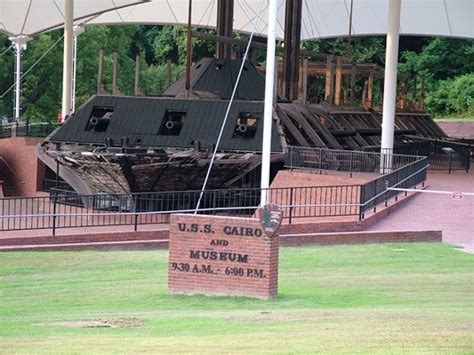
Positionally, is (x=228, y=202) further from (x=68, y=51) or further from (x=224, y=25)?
(x=68, y=51)

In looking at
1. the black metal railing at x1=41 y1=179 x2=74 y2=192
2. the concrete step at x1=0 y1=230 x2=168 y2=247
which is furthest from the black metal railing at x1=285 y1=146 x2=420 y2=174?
the concrete step at x1=0 y1=230 x2=168 y2=247

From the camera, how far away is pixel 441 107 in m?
84.1

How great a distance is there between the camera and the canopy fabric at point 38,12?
62.2 meters

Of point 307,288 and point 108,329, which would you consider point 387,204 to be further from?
point 108,329

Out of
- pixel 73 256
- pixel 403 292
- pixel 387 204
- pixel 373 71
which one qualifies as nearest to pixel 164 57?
pixel 373 71

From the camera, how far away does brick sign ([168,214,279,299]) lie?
59.7 feet

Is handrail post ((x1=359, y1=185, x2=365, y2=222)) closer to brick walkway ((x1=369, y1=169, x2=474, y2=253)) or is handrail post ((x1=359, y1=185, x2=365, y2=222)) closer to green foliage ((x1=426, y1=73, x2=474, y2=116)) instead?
brick walkway ((x1=369, y1=169, x2=474, y2=253))

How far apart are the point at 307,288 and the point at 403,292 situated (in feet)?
5.12

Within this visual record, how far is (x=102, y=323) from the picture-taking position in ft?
51.2

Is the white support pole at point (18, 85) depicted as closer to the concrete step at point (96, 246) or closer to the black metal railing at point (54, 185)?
the black metal railing at point (54, 185)

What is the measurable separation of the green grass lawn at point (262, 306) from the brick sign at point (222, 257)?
260 mm

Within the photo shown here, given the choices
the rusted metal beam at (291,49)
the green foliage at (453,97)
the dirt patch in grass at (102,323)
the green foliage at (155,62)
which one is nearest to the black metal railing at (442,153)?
the rusted metal beam at (291,49)

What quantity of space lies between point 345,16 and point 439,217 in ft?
158

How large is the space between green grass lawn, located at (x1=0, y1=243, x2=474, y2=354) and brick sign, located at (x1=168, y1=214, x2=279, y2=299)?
10.2 inches
